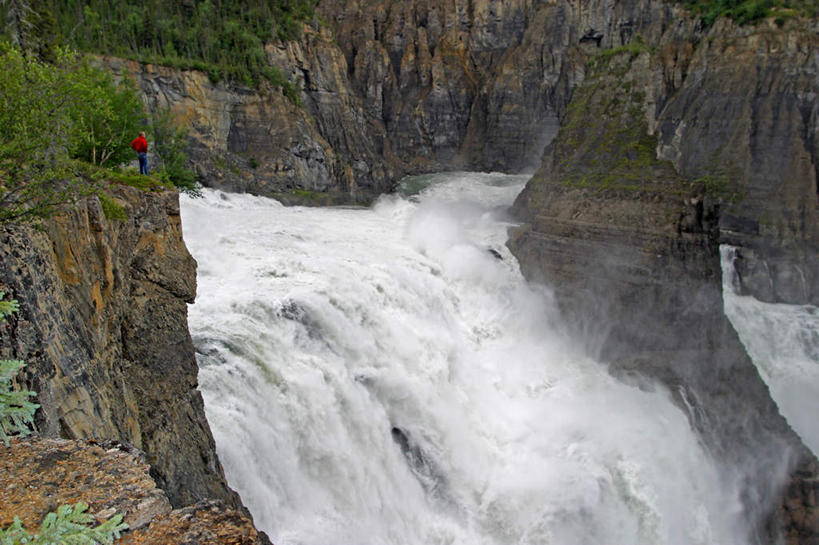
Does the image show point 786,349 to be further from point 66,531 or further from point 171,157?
point 66,531

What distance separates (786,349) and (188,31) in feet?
149

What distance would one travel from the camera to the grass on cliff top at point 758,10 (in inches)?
1120

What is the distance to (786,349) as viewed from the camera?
938 inches

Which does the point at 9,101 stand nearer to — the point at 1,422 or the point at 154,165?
the point at 1,422

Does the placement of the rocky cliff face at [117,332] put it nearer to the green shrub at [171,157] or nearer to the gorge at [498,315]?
the gorge at [498,315]

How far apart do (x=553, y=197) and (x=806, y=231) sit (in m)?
13.1

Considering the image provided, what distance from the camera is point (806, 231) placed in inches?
1048

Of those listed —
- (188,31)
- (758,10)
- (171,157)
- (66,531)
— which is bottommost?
(171,157)

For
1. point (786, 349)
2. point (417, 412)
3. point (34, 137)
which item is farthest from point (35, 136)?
point (786, 349)

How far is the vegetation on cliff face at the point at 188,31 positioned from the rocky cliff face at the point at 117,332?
3184 cm

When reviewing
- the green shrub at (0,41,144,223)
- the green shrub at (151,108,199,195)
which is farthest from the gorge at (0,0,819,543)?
the green shrub at (151,108,199,195)

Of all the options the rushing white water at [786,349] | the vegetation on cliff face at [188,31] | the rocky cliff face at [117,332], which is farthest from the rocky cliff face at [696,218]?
the vegetation on cliff face at [188,31]

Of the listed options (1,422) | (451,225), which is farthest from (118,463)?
(451,225)

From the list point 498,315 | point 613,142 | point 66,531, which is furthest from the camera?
point 613,142
